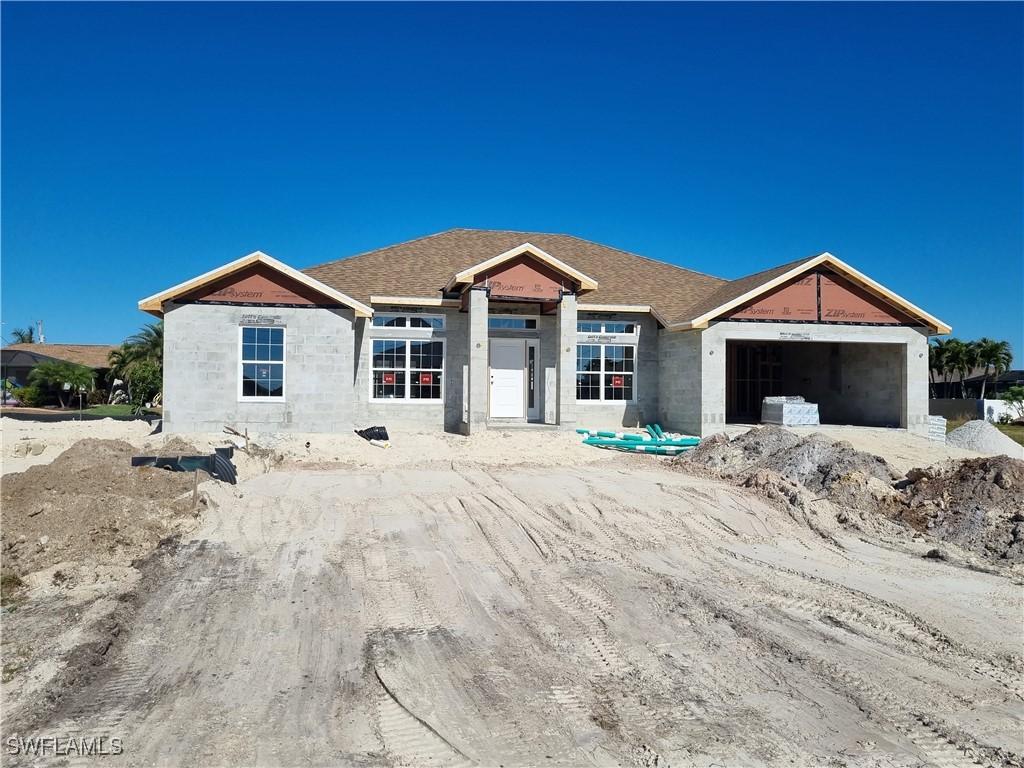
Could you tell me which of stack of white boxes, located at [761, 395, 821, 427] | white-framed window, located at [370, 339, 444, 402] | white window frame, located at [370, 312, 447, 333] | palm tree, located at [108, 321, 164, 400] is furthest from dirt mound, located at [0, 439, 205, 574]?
palm tree, located at [108, 321, 164, 400]

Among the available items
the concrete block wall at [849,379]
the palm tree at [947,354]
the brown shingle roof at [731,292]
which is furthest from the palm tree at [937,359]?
the brown shingle roof at [731,292]

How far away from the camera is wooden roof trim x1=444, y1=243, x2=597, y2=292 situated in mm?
18172

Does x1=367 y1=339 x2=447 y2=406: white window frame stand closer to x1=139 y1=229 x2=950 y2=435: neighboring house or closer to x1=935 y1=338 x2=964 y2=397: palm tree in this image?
x1=139 y1=229 x2=950 y2=435: neighboring house

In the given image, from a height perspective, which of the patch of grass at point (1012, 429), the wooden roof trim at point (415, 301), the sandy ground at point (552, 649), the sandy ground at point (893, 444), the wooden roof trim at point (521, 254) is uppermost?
the wooden roof trim at point (521, 254)

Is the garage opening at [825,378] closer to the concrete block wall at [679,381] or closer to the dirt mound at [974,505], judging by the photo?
the concrete block wall at [679,381]

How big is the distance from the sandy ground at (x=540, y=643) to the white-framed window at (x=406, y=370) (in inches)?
373

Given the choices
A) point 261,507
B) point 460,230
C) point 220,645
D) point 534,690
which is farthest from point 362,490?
point 460,230

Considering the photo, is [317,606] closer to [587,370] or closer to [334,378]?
[334,378]

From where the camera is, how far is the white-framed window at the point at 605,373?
2103 cm

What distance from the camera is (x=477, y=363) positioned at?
18281 mm

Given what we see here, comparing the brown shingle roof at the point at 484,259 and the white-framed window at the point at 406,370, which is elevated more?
the brown shingle roof at the point at 484,259

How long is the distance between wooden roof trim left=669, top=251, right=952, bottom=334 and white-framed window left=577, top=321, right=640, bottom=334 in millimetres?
1608

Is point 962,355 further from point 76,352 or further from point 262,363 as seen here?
point 76,352

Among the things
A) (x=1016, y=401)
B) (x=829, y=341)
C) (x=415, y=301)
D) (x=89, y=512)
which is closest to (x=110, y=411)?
(x=415, y=301)
